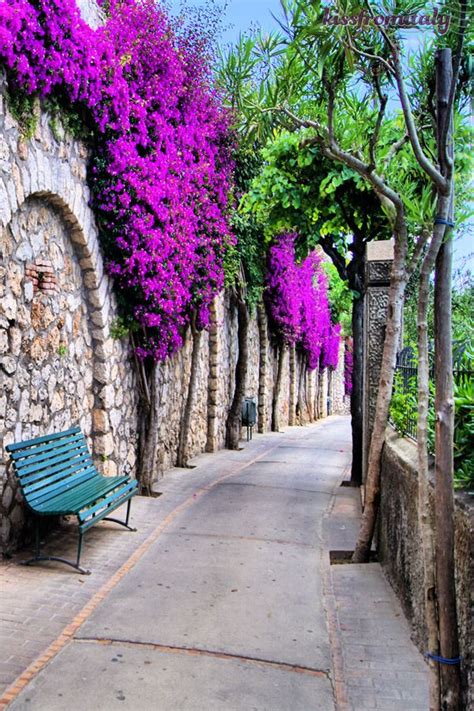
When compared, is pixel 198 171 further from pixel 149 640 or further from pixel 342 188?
pixel 149 640

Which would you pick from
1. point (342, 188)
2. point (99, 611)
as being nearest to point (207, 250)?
point (342, 188)

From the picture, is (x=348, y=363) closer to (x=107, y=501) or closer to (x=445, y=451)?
(x=107, y=501)

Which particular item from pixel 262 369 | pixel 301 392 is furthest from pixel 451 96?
pixel 301 392

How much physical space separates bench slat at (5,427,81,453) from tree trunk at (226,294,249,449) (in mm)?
6800

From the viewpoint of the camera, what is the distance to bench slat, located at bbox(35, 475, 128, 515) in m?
4.61

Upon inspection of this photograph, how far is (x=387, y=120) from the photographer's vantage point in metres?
7.69

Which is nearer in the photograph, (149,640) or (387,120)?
(149,640)

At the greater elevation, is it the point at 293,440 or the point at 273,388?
the point at 273,388

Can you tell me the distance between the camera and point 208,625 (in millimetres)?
3902

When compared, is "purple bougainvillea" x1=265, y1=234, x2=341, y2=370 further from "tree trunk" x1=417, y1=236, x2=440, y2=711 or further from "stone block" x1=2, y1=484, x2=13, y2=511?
"tree trunk" x1=417, y1=236, x2=440, y2=711

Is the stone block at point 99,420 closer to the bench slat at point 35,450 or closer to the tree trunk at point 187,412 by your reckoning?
the bench slat at point 35,450

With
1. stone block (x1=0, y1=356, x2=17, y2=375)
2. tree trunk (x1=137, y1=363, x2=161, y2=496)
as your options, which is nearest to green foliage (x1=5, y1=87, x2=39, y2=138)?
stone block (x1=0, y1=356, x2=17, y2=375)

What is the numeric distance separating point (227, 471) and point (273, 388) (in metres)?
8.55

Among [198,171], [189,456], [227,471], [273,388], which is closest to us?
[198,171]
